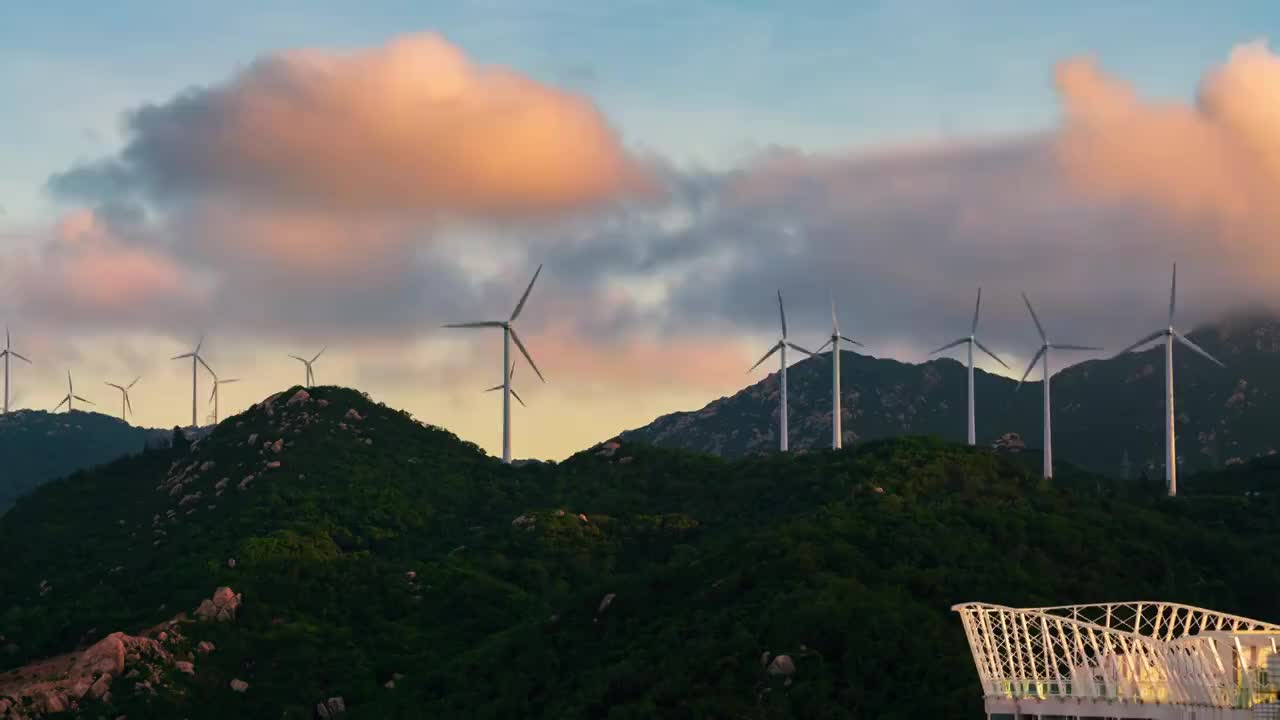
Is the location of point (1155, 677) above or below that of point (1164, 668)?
below

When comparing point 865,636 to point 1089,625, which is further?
point 865,636

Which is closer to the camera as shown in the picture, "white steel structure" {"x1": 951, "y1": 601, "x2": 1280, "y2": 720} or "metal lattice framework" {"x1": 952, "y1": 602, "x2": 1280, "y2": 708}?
"white steel structure" {"x1": 951, "y1": 601, "x2": 1280, "y2": 720}

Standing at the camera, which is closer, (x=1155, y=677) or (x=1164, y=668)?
(x=1164, y=668)

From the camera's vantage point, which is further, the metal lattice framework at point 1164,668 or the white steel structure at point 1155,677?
the metal lattice framework at point 1164,668

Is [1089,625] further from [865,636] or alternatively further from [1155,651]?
[865,636]

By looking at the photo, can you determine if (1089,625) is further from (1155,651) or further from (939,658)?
(939,658)

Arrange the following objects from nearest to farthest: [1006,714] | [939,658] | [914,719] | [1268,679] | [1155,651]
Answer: [1268,679], [1155,651], [1006,714], [914,719], [939,658]

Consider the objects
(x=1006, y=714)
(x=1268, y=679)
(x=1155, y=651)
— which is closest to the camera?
(x=1268, y=679)

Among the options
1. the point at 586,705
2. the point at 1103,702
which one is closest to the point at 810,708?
the point at 586,705

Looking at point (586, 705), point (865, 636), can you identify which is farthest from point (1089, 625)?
point (586, 705)
